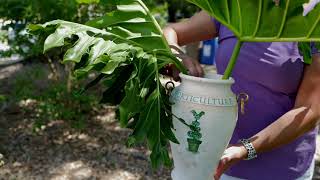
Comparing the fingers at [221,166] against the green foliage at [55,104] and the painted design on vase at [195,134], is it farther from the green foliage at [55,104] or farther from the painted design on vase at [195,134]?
the green foliage at [55,104]

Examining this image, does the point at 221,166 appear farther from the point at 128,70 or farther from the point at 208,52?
the point at 208,52

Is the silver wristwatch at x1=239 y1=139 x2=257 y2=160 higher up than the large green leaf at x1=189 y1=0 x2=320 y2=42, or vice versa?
the large green leaf at x1=189 y1=0 x2=320 y2=42

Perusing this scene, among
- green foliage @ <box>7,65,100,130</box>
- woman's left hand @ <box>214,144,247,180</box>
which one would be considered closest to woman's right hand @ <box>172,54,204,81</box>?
woman's left hand @ <box>214,144,247,180</box>

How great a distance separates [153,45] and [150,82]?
0.17 meters

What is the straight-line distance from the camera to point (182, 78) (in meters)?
1.45

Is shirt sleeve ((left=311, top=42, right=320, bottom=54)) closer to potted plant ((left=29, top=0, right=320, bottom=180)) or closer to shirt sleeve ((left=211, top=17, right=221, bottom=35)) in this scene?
potted plant ((left=29, top=0, right=320, bottom=180))

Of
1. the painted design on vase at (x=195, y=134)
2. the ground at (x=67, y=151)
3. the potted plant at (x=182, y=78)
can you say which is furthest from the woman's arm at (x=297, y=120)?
the ground at (x=67, y=151)

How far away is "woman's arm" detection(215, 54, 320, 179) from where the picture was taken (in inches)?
61.7

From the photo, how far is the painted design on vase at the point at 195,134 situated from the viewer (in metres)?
1.41

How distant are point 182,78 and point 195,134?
0.56 ft

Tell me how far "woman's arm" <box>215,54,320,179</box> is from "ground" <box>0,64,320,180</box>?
232cm

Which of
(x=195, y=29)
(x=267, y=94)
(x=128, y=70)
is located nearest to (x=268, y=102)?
(x=267, y=94)

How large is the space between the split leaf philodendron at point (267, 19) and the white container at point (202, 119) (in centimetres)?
16

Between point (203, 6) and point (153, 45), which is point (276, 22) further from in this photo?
point (153, 45)
